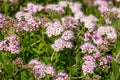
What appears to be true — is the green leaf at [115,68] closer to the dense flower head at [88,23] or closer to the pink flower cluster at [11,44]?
the dense flower head at [88,23]

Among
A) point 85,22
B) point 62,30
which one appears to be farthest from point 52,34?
point 85,22

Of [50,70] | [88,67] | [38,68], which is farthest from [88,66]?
[38,68]

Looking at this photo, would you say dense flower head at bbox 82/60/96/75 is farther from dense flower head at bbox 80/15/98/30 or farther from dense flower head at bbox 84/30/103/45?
dense flower head at bbox 80/15/98/30

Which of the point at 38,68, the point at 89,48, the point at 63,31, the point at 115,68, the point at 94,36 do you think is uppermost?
the point at 63,31

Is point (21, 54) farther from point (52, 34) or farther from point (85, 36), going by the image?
point (85, 36)

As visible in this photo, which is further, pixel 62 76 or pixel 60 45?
pixel 60 45

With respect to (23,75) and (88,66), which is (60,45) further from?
(23,75)

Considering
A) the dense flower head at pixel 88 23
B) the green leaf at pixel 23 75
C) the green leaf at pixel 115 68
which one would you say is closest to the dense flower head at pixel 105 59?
the green leaf at pixel 115 68

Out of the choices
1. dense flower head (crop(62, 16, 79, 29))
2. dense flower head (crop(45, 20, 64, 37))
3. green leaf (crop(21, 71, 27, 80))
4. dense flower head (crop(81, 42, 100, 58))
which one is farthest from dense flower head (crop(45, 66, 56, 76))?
dense flower head (crop(62, 16, 79, 29))
